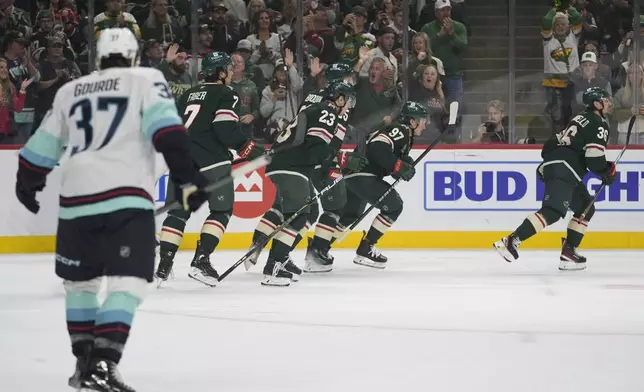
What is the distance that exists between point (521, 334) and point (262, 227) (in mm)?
3028

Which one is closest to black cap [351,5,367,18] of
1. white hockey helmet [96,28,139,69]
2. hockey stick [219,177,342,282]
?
hockey stick [219,177,342,282]

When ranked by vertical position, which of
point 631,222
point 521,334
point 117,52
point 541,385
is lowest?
point 631,222

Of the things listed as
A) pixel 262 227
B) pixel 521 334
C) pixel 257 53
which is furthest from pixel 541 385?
pixel 257 53

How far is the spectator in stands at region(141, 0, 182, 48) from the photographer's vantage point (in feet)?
35.0

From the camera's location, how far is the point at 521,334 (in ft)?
18.9

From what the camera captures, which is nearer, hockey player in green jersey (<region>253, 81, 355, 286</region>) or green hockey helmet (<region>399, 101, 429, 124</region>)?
hockey player in green jersey (<region>253, 81, 355, 286</region>)

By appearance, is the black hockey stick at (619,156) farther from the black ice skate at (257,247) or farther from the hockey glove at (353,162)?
the black ice skate at (257,247)

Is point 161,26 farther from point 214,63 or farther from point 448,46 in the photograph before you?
point 214,63

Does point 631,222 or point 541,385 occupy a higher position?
point 541,385

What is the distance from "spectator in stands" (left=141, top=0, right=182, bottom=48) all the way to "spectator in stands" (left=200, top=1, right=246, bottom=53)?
10.5 inches

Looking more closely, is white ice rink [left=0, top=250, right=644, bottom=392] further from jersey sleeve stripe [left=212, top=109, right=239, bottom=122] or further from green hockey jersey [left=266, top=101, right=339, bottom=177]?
jersey sleeve stripe [left=212, top=109, right=239, bottom=122]

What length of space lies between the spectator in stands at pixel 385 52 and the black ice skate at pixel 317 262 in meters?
2.39

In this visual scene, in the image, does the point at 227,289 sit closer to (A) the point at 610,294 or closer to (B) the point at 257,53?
(A) the point at 610,294

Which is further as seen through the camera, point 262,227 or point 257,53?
point 257,53
